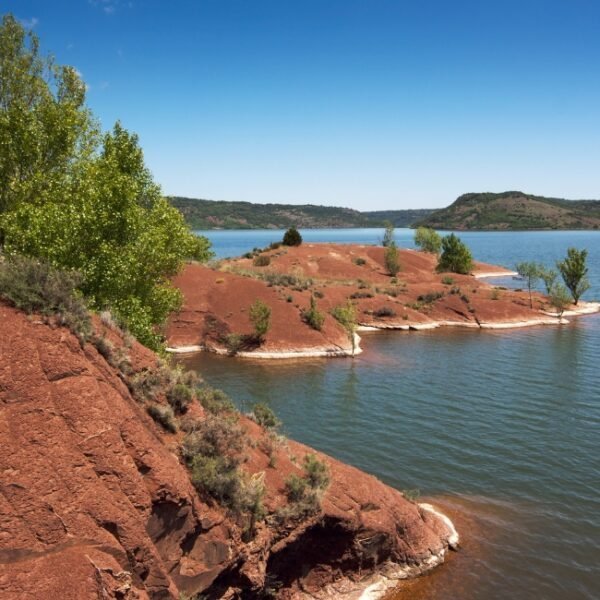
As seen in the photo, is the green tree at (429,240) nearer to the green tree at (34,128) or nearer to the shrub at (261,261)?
the shrub at (261,261)

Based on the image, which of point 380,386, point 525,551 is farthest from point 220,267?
point 525,551

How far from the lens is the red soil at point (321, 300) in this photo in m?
53.7

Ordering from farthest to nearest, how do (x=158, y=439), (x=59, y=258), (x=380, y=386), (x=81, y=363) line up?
(x=380, y=386) < (x=59, y=258) < (x=158, y=439) < (x=81, y=363)

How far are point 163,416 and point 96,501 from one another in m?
4.30

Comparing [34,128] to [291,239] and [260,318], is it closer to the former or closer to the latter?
[260,318]

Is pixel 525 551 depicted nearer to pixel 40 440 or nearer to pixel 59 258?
pixel 40 440

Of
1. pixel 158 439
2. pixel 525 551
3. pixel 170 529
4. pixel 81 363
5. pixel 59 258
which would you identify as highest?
pixel 59 258

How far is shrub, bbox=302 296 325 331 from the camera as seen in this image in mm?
54341

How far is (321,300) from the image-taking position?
2638 inches

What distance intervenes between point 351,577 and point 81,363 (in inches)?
483

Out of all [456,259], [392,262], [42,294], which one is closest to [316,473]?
[42,294]

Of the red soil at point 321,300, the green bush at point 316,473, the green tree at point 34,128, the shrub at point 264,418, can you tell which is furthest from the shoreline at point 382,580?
the red soil at point 321,300

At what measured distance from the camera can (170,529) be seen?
12492mm

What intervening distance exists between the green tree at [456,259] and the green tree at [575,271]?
83.2 feet
